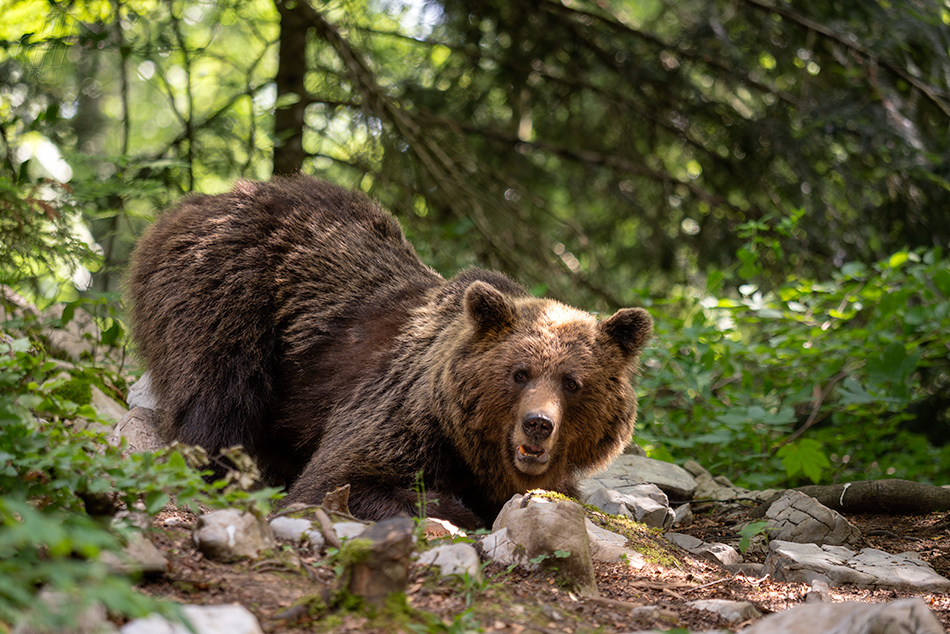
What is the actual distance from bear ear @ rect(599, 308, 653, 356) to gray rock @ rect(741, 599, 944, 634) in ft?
7.62

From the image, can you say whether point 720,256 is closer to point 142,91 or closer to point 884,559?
point 884,559

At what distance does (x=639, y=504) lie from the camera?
473 cm

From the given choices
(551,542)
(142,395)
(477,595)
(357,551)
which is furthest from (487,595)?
(142,395)

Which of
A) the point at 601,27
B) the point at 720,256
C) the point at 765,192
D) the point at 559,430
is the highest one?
the point at 601,27

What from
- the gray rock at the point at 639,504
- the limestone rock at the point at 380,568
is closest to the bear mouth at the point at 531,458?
the gray rock at the point at 639,504

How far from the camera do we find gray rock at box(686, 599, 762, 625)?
304 centimetres

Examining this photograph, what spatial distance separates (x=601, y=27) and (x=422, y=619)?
7.82 meters

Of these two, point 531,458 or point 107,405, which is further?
point 107,405

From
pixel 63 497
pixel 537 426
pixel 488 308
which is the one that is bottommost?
pixel 63 497

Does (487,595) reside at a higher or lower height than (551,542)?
lower

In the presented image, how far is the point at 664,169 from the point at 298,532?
7.06 m

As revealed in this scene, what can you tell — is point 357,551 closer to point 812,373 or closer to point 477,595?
point 477,595

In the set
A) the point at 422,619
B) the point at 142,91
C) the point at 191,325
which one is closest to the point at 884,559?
the point at 422,619

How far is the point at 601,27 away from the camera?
346 inches
